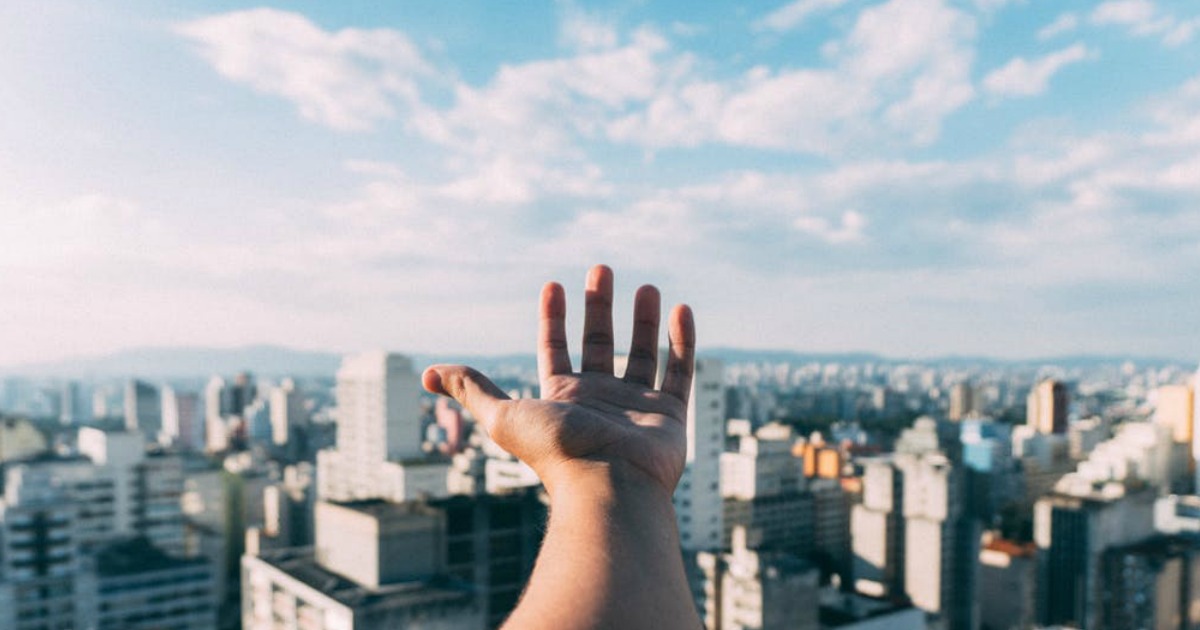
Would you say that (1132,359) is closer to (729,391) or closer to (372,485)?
(729,391)

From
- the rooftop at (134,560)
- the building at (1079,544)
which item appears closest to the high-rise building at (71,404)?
the rooftop at (134,560)

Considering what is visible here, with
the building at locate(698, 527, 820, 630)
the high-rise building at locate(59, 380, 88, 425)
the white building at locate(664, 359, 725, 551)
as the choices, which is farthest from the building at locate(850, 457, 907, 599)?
the high-rise building at locate(59, 380, 88, 425)

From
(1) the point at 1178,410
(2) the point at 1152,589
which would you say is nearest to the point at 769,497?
(2) the point at 1152,589

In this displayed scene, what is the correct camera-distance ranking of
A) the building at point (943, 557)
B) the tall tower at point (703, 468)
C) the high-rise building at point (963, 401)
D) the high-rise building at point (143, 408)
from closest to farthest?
the tall tower at point (703, 468) → the building at point (943, 557) → the high-rise building at point (143, 408) → the high-rise building at point (963, 401)

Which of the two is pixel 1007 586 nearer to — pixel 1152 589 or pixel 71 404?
pixel 1152 589

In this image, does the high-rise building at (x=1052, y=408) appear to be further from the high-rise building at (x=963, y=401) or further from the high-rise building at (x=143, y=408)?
the high-rise building at (x=143, y=408)

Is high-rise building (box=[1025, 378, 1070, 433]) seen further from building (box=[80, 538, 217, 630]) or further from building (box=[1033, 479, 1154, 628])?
building (box=[80, 538, 217, 630])
